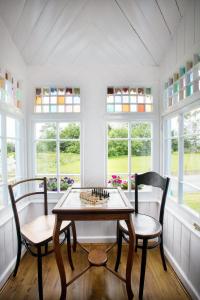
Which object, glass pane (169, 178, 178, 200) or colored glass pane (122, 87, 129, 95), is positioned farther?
colored glass pane (122, 87, 129, 95)

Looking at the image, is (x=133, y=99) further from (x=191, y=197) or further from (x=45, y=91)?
(x=191, y=197)

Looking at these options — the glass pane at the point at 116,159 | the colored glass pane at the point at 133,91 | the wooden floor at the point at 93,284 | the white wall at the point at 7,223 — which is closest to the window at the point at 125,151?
the glass pane at the point at 116,159

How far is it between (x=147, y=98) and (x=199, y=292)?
209cm

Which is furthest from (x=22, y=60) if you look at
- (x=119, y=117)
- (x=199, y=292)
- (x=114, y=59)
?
(x=199, y=292)

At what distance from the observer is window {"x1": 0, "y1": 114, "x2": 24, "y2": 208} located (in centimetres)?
182

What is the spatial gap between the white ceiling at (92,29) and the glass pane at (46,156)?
3.50ft

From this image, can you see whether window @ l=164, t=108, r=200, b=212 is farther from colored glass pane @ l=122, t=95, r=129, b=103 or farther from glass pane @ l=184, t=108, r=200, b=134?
colored glass pane @ l=122, t=95, r=129, b=103

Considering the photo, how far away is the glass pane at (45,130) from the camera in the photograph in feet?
7.80

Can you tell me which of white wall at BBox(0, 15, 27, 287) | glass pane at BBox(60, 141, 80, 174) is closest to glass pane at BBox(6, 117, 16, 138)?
white wall at BBox(0, 15, 27, 287)

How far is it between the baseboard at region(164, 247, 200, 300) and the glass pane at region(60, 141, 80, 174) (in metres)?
1.50

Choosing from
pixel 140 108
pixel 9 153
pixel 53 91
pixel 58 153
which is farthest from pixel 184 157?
pixel 9 153

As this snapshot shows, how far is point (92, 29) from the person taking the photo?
74.9 inches

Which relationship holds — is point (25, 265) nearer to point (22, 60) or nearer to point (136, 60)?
point (22, 60)

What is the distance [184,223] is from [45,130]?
6.40 feet
